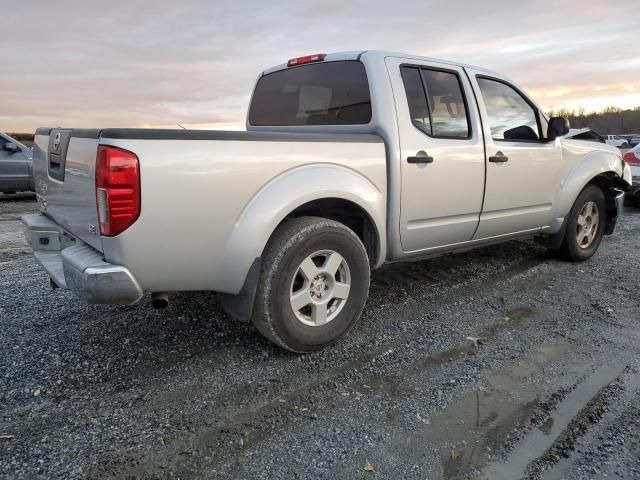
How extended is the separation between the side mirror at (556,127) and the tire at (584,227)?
0.90 metres

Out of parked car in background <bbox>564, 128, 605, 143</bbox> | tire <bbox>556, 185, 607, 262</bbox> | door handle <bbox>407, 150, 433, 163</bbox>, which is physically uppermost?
parked car in background <bbox>564, 128, 605, 143</bbox>

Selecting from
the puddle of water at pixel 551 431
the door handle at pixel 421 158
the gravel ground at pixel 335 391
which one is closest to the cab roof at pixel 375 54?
the door handle at pixel 421 158

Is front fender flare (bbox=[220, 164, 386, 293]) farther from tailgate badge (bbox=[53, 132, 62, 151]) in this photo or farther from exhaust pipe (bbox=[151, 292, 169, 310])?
tailgate badge (bbox=[53, 132, 62, 151])

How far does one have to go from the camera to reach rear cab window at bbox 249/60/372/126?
12.1 ft

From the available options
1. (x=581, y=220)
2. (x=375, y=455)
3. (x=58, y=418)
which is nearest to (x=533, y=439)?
(x=375, y=455)

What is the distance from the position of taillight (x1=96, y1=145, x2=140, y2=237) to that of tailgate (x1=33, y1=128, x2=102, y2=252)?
105mm

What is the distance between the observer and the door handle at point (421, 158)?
3533 mm

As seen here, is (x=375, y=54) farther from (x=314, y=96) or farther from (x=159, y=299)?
(x=159, y=299)

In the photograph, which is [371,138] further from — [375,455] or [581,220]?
[581,220]

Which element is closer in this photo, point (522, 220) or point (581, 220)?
point (522, 220)

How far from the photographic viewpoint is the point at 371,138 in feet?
11.1

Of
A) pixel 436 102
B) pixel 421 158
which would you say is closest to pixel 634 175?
pixel 436 102

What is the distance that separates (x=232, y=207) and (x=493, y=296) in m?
2.64

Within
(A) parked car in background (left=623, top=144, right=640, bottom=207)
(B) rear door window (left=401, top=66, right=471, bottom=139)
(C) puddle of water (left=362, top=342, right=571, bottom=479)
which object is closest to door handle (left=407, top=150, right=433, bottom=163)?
(B) rear door window (left=401, top=66, right=471, bottom=139)
